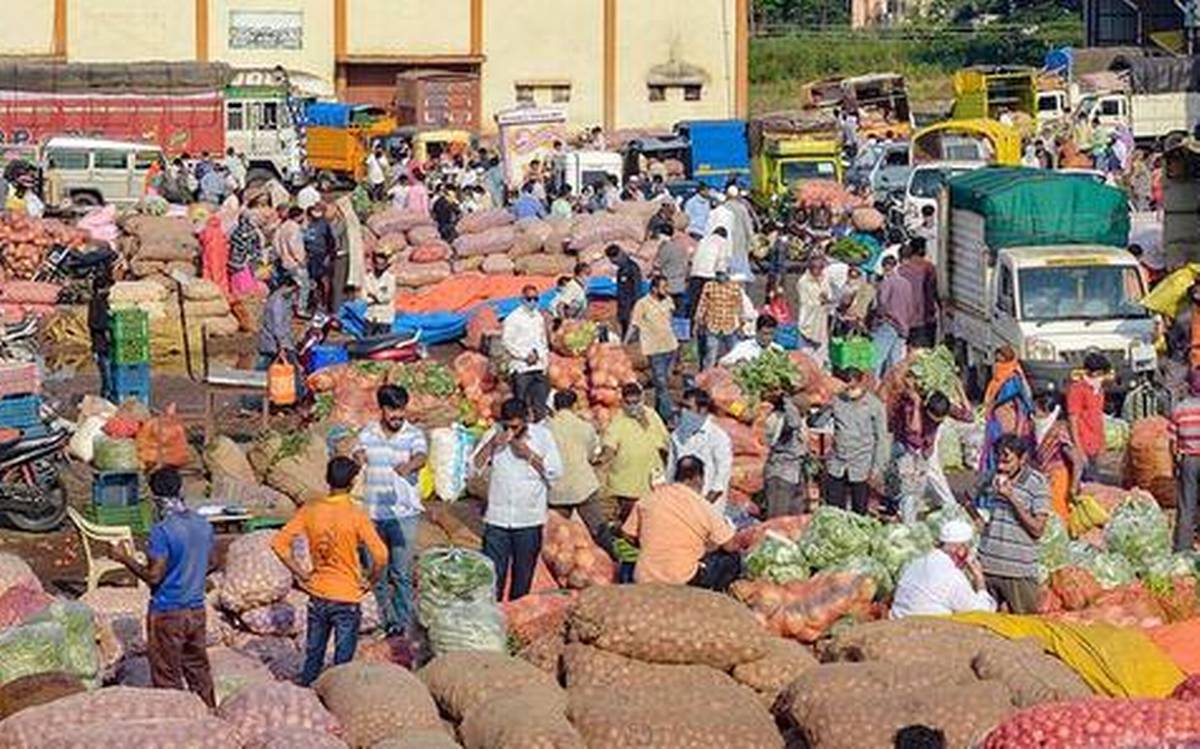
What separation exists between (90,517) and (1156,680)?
872 centimetres

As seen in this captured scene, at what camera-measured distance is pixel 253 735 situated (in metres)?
12.3

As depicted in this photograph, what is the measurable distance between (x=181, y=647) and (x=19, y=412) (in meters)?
7.09

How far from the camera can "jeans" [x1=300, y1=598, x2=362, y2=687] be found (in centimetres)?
1376

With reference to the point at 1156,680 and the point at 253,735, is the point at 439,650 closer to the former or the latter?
the point at 253,735

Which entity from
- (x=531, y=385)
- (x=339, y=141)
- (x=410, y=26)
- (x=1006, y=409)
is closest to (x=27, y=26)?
(x=410, y=26)

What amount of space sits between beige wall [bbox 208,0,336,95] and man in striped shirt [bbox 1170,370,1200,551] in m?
43.9

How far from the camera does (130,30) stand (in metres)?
60.0

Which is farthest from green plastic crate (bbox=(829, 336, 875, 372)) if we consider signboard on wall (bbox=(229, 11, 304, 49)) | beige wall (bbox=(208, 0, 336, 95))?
signboard on wall (bbox=(229, 11, 304, 49))

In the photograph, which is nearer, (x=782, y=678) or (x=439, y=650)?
(x=782, y=678)

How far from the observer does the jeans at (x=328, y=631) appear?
13758 millimetres

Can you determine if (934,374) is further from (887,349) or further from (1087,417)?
(887,349)

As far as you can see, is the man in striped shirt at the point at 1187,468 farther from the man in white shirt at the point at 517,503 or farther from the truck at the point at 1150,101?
the truck at the point at 1150,101

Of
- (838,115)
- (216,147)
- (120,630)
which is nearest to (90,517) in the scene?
(120,630)

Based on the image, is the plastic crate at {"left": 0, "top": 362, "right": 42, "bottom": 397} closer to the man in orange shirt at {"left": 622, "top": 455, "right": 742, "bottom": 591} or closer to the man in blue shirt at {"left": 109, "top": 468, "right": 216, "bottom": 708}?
the man in orange shirt at {"left": 622, "top": 455, "right": 742, "bottom": 591}
